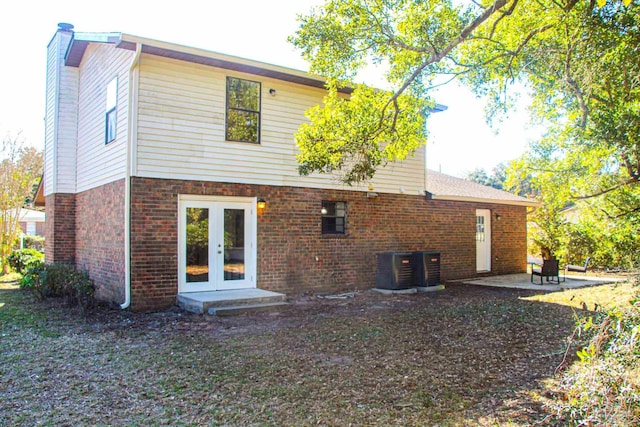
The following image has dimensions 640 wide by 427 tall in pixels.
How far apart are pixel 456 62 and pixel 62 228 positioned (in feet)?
35.4

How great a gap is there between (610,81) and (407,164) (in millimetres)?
5409

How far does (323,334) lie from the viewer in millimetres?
7199

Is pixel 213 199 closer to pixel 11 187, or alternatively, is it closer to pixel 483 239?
pixel 483 239

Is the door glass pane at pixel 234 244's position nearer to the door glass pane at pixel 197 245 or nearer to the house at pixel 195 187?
the house at pixel 195 187

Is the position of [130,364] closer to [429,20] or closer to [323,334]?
[323,334]

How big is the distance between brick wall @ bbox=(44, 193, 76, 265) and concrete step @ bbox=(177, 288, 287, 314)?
5.27 m

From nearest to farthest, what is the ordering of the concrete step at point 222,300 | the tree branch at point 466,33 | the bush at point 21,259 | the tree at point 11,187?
1. the tree branch at point 466,33
2. the concrete step at point 222,300
3. the bush at point 21,259
4. the tree at point 11,187

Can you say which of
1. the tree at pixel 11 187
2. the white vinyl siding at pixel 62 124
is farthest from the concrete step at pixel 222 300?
the tree at pixel 11 187

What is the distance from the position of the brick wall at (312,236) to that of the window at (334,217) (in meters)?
0.17

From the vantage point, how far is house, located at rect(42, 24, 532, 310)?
8961mm

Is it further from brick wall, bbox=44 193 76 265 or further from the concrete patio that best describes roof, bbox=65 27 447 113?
the concrete patio

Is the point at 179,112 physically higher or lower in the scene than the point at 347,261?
higher

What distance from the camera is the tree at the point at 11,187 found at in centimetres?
1689

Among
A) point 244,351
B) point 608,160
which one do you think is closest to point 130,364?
point 244,351
